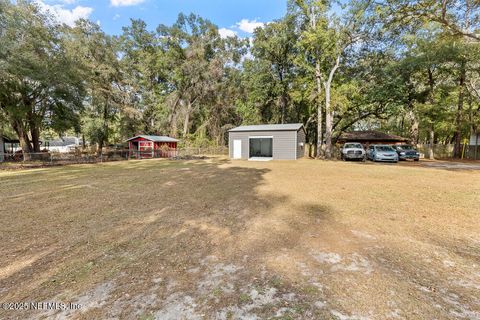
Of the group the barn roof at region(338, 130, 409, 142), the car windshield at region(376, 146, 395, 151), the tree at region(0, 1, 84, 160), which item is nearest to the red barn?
the tree at region(0, 1, 84, 160)

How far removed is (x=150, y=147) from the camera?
75.4ft

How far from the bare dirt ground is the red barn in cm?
1727

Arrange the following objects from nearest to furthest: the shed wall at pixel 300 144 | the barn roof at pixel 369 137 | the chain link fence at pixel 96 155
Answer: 1. the chain link fence at pixel 96 155
2. the shed wall at pixel 300 144
3. the barn roof at pixel 369 137

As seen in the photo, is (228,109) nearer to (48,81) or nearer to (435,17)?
(48,81)

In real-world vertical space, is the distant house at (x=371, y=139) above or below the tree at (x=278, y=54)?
below

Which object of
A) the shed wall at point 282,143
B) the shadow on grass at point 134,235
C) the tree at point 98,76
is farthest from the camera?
the tree at point 98,76

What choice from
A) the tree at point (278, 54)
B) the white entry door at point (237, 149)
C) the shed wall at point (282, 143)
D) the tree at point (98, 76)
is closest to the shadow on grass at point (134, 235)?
the shed wall at point (282, 143)

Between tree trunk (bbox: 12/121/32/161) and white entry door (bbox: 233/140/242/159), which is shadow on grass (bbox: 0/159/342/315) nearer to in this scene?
white entry door (bbox: 233/140/242/159)

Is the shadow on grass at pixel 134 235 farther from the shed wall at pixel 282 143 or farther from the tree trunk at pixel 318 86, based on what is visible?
the tree trunk at pixel 318 86

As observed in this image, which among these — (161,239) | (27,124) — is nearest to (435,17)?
(161,239)

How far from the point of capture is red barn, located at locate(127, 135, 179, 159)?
2242 centimetres

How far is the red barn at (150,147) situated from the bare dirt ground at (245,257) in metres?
17.3

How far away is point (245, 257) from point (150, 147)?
2225 cm

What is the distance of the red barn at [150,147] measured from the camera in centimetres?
2242
